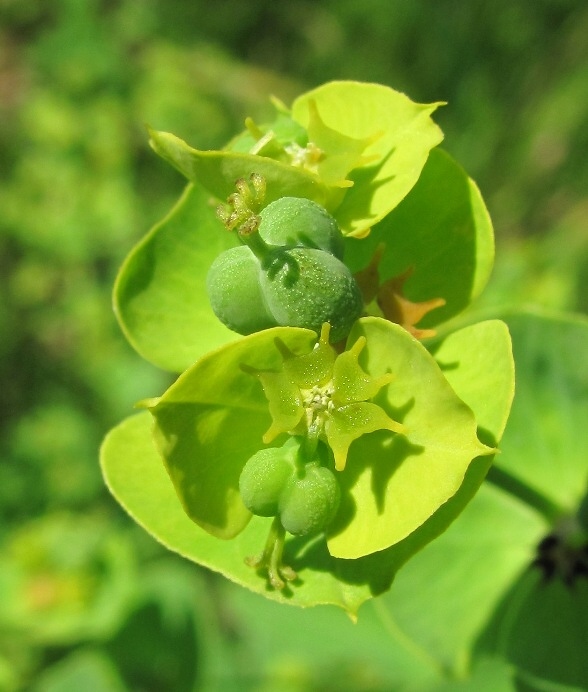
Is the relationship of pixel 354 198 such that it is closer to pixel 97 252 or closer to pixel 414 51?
pixel 97 252

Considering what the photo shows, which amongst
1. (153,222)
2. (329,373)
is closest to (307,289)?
(329,373)

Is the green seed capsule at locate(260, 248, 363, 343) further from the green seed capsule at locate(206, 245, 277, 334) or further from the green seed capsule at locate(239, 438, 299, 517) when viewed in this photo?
the green seed capsule at locate(239, 438, 299, 517)

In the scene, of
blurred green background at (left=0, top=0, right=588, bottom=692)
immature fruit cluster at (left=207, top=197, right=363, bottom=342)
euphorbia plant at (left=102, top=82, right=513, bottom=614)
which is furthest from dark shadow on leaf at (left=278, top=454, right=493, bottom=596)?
blurred green background at (left=0, top=0, right=588, bottom=692)

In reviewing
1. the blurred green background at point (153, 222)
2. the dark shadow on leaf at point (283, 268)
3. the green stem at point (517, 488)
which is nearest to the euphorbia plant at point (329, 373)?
the dark shadow on leaf at point (283, 268)

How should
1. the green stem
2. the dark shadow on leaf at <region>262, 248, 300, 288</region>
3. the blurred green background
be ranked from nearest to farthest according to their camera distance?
the dark shadow on leaf at <region>262, 248, 300, 288</region> < the green stem < the blurred green background

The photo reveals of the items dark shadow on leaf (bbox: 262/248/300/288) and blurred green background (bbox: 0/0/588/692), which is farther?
blurred green background (bbox: 0/0/588/692)

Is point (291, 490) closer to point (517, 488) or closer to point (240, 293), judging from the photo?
point (240, 293)
